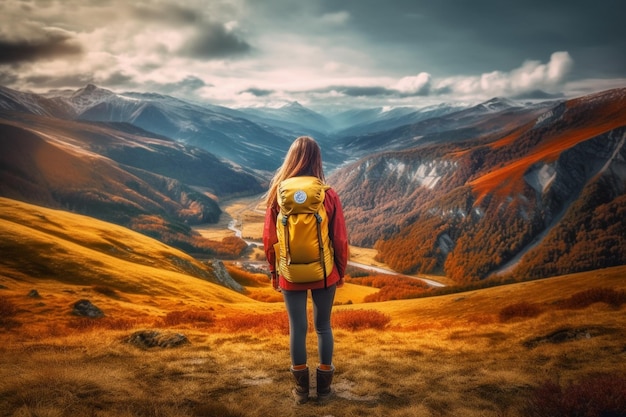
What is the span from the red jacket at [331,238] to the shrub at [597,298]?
1597cm

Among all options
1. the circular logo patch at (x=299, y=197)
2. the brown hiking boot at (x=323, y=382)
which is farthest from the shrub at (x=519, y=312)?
the circular logo patch at (x=299, y=197)

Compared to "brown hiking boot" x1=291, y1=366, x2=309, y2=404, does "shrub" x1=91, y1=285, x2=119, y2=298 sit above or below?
below

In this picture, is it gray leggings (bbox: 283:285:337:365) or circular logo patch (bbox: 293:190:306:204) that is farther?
gray leggings (bbox: 283:285:337:365)

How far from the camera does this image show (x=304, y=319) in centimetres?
921

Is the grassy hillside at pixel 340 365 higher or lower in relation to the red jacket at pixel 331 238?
lower

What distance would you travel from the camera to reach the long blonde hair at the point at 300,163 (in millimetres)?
9375

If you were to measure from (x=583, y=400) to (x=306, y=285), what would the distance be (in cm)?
623

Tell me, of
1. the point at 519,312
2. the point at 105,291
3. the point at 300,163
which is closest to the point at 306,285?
the point at 300,163

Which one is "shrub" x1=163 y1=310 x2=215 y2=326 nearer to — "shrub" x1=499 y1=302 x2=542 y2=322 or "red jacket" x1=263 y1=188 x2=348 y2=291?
"red jacket" x1=263 y1=188 x2=348 y2=291

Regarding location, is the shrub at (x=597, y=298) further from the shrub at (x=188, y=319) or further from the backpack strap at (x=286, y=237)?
the shrub at (x=188, y=319)

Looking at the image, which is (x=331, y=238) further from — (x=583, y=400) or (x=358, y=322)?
(x=358, y=322)

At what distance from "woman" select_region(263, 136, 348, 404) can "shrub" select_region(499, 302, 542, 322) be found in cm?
1391

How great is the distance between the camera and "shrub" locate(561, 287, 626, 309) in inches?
719

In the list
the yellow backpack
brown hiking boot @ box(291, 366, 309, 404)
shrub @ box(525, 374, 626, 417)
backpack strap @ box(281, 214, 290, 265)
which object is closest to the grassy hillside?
shrub @ box(525, 374, 626, 417)
